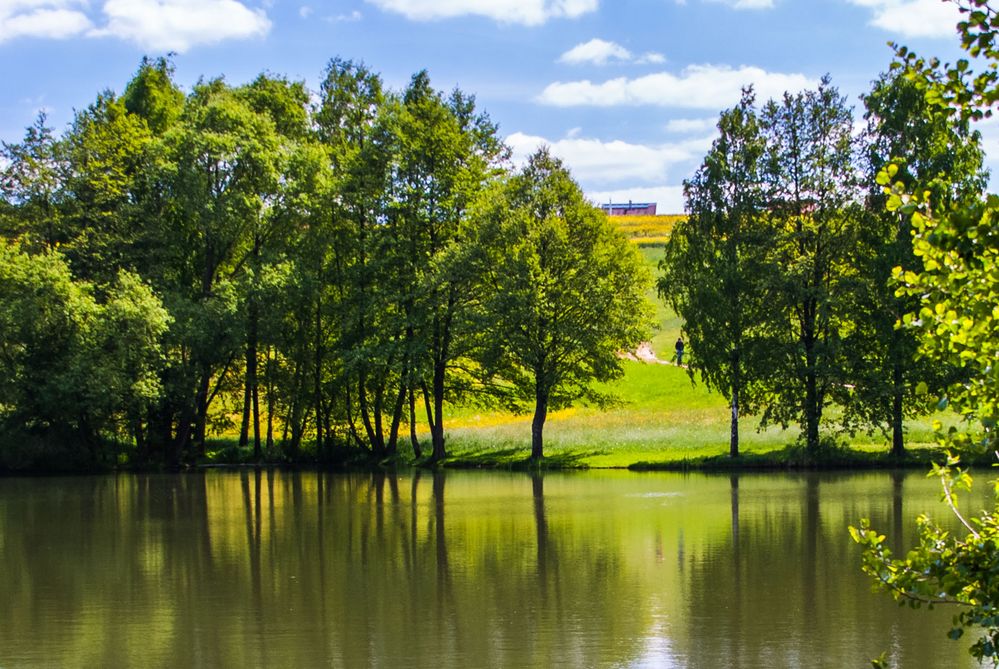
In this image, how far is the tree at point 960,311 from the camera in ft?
20.0

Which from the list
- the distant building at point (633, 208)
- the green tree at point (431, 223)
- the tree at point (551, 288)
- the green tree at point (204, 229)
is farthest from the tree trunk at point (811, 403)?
the distant building at point (633, 208)

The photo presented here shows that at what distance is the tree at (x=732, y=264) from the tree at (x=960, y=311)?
35324 millimetres

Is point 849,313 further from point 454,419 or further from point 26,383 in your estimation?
point 26,383

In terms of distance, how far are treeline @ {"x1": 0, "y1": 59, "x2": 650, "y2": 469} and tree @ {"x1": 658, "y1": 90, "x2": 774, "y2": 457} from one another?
3.98m

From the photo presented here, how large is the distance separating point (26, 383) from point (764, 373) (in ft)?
95.9

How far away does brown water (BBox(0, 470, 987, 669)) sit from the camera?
14250 mm

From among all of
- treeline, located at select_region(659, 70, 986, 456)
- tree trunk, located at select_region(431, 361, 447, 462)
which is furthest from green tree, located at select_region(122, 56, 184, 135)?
treeline, located at select_region(659, 70, 986, 456)

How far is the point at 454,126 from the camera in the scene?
4650 cm

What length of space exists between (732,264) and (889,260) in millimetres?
5727

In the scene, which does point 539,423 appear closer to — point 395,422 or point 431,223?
point 395,422

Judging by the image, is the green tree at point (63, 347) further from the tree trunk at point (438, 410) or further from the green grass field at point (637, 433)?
the green grass field at point (637, 433)

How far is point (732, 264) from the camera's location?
137 feet

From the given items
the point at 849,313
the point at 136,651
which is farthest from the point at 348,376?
the point at 136,651

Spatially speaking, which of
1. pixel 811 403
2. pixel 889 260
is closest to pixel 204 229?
pixel 811 403
